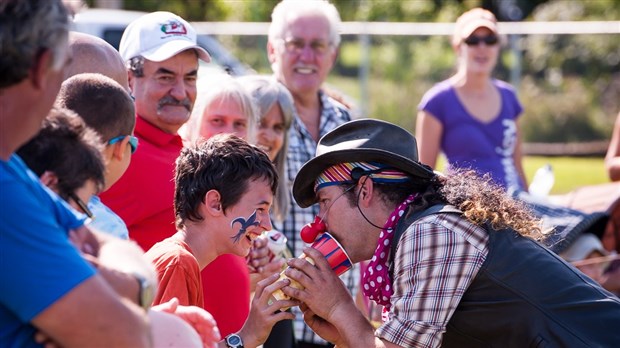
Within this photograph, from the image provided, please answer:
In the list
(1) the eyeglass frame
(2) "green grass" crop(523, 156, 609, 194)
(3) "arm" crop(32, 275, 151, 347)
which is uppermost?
(1) the eyeglass frame

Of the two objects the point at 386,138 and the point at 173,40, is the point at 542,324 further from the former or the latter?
the point at 173,40

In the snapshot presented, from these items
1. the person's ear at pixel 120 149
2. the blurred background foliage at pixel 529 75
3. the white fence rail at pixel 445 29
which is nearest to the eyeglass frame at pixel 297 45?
the person's ear at pixel 120 149

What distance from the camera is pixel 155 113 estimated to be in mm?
4266

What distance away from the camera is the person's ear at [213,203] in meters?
3.42

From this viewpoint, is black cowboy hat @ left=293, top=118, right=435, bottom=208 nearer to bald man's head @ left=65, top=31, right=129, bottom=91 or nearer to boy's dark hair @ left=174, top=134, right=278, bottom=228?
boy's dark hair @ left=174, top=134, right=278, bottom=228

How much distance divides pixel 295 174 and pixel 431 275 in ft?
7.21

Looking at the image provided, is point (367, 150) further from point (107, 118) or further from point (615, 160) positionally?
point (615, 160)

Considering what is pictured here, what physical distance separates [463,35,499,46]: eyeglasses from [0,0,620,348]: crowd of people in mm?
1805

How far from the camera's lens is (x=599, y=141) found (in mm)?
16859

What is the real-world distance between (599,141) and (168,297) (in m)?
14.8

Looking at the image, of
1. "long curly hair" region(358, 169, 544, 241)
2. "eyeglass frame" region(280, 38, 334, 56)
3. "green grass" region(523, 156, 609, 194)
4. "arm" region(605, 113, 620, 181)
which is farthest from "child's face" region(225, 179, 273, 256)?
"green grass" region(523, 156, 609, 194)

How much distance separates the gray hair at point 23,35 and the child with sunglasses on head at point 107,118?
0.97 meters

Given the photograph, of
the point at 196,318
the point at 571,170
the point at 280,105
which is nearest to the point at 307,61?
the point at 280,105

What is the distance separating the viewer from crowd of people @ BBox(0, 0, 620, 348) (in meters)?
1.94
